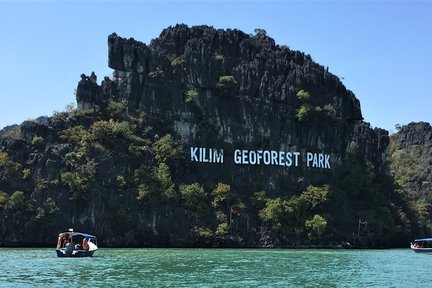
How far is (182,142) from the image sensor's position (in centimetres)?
9100

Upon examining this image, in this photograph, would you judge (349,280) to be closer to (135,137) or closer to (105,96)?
(135,137)

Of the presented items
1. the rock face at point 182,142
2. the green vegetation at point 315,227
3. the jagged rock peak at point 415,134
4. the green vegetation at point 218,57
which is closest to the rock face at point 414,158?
the jagged rock peak at point 415,134

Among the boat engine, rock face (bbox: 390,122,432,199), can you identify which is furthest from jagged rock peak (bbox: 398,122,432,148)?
the boat engine

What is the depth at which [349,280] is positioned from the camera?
124 ft

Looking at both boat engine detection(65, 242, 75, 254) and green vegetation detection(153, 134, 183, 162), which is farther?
green vegetation detection(153, 134, 183, 162)

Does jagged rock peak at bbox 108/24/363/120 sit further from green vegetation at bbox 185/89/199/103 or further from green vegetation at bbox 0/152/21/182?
green vegetation at bbox 0/152/21/182

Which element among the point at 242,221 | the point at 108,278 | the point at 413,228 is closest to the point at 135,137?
the point at 242,221

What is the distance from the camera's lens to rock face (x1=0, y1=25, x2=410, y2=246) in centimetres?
7875

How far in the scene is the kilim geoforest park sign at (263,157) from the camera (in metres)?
90.9

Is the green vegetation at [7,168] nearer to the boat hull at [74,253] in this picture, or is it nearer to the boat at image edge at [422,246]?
the boat hull at [74,253]

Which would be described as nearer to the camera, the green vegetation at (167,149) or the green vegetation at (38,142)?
the green vegetation at (38,142)

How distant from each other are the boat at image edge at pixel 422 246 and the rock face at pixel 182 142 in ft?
39.9

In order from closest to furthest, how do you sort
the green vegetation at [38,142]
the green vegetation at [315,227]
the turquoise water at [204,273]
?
the turquoise water at [204,273], the green vegetation at [38,142], the green vegetation at [315,227]

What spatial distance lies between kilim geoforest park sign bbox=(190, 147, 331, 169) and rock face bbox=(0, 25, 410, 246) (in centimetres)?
52
